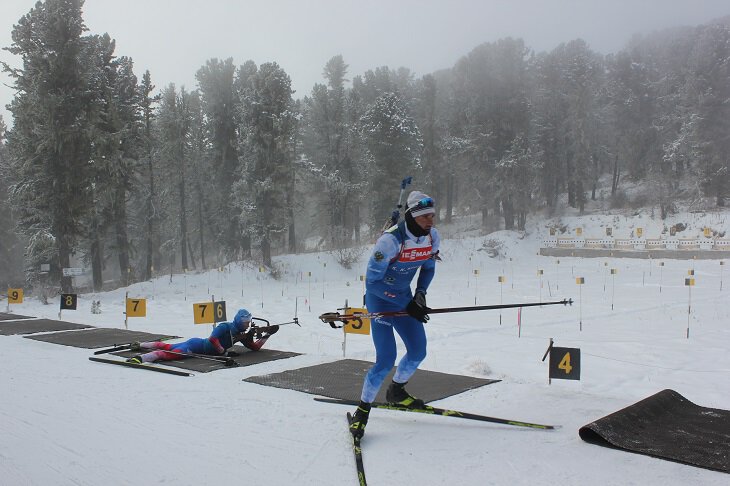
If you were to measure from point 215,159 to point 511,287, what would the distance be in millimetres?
28272

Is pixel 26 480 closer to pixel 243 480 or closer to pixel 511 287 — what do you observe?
pixel 243 480

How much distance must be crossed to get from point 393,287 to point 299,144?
153ft

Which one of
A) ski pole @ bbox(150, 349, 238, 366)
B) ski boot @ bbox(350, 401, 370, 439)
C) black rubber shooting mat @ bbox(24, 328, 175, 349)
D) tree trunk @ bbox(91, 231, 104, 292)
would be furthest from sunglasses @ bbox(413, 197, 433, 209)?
tree trunk @ bbox(91, 231, 104, 292)

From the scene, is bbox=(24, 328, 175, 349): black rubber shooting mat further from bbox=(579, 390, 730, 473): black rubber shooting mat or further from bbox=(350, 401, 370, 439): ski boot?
bbox=(579, 390, 730, 473): black rubber shooting mat

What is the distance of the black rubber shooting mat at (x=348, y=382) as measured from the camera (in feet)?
23.1

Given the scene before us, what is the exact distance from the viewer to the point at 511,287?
2914 centimetres

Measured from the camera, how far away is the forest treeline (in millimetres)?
27234

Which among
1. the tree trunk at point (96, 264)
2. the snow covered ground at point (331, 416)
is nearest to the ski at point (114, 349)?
the snow covered ground at point (331, 416)

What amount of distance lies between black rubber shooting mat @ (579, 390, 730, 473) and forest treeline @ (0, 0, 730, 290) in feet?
89.2

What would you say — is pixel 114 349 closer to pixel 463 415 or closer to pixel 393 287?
pixel 393 287

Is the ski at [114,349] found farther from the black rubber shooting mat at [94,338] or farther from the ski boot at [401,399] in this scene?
the ski boot at [401,399]

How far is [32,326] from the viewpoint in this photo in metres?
A: 14.4

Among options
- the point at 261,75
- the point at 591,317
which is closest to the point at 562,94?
the point at 261,75

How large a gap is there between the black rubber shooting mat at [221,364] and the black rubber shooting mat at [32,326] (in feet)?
16.2
